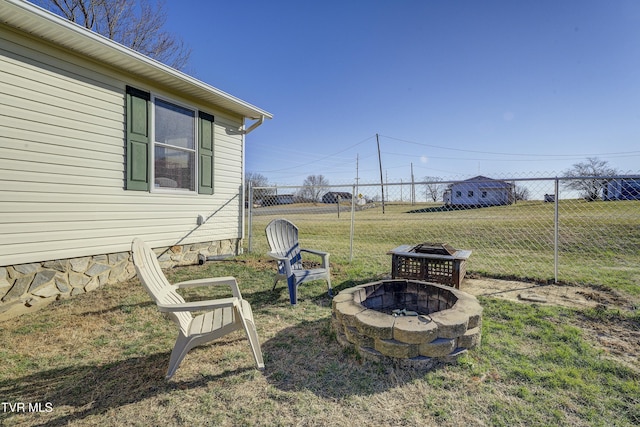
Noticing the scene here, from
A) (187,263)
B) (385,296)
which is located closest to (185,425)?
(385,296)

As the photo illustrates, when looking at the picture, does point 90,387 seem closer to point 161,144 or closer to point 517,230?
point 161,144

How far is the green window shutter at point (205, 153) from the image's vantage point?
520 cm

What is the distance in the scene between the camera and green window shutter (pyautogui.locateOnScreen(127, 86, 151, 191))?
13.6ft

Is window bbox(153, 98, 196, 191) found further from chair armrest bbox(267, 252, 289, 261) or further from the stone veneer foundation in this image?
chair armrest bbox(267, 252, 289, 261)

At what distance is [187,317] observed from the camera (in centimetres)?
232

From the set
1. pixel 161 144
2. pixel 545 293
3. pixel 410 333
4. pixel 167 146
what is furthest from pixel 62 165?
pixel 545 293

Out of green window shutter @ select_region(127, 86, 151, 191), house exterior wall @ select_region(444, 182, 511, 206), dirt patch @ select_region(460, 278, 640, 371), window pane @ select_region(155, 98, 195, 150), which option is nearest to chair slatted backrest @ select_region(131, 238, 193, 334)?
green window shutter @ select_region(127, 86, 151, 191)

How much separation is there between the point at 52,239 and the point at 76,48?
2.31m

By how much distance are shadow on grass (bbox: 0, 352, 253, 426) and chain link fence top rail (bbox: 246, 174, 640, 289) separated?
139 inches

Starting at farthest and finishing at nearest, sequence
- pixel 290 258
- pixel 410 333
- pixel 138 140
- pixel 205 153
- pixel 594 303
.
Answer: pixel 205 153, pixel 138 140, pixel 290 258, pixel 594 303, pixel 410 333

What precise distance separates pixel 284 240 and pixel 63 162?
286cm

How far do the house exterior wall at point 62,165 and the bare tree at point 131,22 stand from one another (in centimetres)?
682

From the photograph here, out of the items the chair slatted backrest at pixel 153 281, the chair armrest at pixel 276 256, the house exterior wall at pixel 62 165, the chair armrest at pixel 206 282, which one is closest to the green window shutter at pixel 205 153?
the house exterior wall at pixel 62 165

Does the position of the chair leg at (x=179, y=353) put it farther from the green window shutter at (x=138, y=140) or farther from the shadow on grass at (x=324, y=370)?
the green window shutter at (x=138, y=140)
